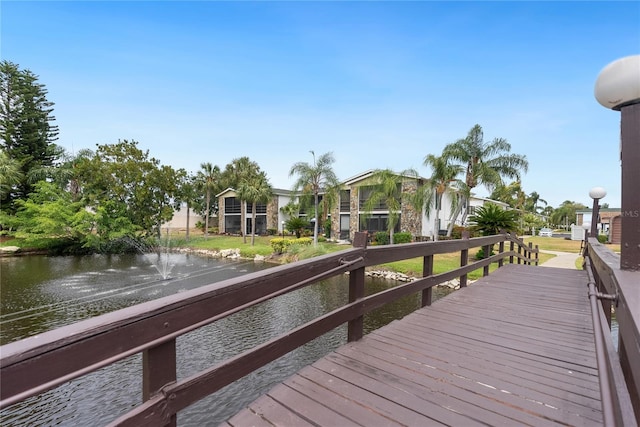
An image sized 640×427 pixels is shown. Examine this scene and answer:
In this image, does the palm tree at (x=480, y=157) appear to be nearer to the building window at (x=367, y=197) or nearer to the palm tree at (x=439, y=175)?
the palm tree at (x=439, y=175)

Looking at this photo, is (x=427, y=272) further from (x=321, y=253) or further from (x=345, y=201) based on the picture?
(x=345, y=201)

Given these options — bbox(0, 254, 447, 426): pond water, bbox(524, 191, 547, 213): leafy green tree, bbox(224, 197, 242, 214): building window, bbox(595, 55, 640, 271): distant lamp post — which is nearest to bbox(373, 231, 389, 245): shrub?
bbox(0, 254, 447, 426): pond water

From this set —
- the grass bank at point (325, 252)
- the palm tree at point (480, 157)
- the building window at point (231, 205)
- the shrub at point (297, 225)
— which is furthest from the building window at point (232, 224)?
the palm tree at point (480, 157)

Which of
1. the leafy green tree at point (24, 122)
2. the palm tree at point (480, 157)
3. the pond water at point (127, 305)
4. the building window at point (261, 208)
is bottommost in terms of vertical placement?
the pond water at point (127, 305)

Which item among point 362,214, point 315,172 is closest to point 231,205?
point 315,172

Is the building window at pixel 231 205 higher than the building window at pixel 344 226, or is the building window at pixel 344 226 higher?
the building window at pixel 231 205

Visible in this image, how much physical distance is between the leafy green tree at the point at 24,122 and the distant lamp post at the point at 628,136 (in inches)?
1326

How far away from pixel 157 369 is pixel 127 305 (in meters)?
10.3

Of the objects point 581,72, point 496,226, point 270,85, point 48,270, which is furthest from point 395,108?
point 48,270

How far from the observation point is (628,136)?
6.31ft

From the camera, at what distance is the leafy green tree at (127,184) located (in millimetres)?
22266

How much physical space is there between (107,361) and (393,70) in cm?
1332

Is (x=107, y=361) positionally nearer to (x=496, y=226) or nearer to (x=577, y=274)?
(x=577, y=274)

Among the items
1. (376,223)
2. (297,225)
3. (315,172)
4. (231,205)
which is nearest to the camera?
(315,172)
